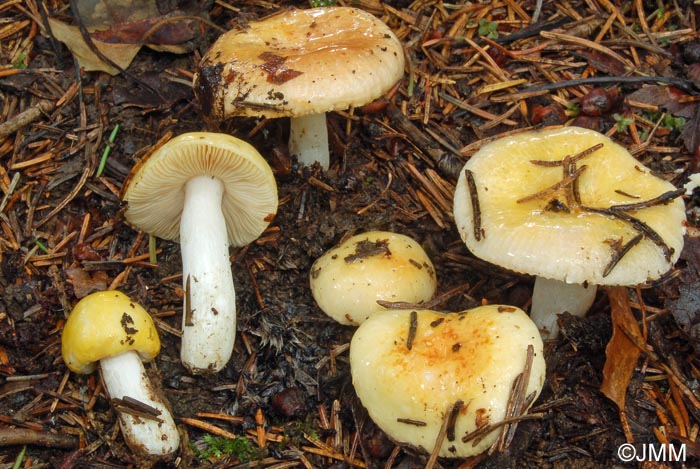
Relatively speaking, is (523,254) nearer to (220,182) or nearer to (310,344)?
(310,344)

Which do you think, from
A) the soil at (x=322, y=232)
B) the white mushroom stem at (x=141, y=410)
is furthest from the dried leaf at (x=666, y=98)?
the white mushroom stem at (x=141, y=410)

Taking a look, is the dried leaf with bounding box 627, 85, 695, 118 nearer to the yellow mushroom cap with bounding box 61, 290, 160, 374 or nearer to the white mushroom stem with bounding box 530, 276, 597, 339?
the white mushroom stem with bounding box 530, 276, 597, 339

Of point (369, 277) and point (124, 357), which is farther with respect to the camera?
point (369, 277)

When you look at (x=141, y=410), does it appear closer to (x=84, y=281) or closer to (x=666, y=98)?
(x=84, y=281)

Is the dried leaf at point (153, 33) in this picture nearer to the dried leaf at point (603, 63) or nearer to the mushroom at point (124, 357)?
the mushroom at point (124, 357)

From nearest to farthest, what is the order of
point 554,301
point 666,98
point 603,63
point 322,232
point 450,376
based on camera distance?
point 450,376
point 554,301
point 322,232
point 666,98
point 603,63

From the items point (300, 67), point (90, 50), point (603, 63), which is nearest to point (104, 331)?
point (300, 67)

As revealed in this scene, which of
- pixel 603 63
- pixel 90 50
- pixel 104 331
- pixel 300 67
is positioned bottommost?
pixel 104 331

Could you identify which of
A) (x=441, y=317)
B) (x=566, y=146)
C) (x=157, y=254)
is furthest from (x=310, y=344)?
(x=566, y=146)
